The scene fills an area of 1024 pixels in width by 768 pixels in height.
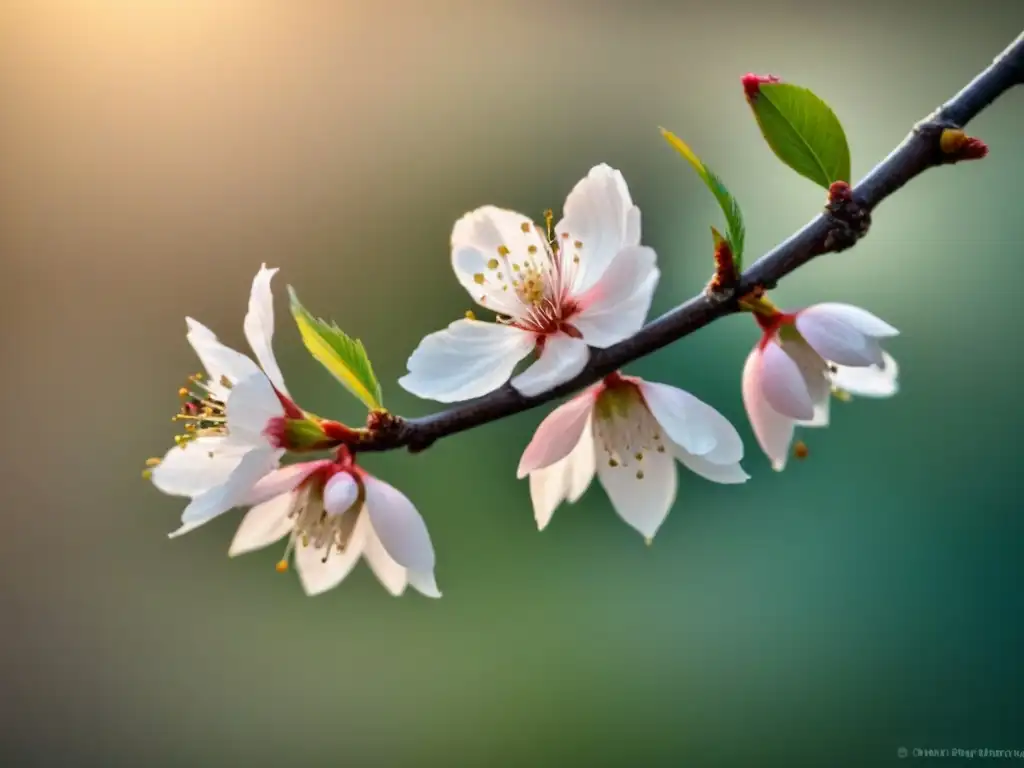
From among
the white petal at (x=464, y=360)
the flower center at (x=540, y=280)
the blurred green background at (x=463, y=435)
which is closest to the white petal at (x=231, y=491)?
the white petal at (x=464, y=360)

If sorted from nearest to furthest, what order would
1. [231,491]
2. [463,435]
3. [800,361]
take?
[231,491], [800,361], [463,435]

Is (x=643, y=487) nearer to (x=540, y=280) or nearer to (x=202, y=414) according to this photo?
(x=540, y=280)

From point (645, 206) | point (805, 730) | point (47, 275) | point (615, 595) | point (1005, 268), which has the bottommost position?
point (805, 730)

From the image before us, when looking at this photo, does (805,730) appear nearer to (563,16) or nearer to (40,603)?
(563,16)

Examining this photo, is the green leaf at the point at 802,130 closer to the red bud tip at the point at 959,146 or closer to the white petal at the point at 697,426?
the red bud tip at the point at 959,146

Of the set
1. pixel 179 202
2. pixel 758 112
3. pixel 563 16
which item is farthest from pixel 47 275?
pixel 758 112

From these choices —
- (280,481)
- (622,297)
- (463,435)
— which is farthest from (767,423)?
(463,435)
